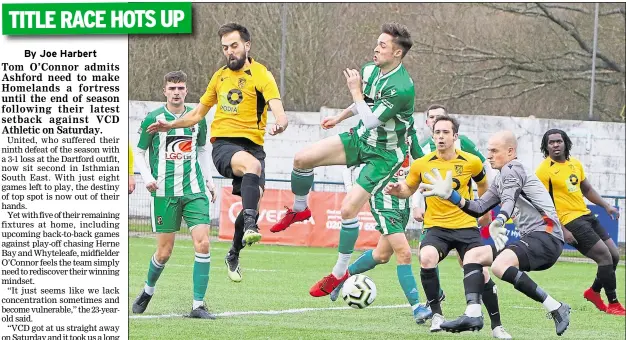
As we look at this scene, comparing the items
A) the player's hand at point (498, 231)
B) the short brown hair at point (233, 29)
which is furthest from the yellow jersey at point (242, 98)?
the player's hand at point (498, 231)

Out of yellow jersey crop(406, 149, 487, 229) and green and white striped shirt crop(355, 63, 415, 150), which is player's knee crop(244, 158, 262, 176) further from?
yellow jersey crop(406, 149, 487, 229)

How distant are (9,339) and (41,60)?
88.8 inches

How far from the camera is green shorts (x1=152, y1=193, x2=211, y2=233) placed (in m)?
12.3

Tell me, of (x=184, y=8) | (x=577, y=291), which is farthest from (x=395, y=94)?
(x=577, y=291)

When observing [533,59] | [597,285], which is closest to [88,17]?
[597,285]

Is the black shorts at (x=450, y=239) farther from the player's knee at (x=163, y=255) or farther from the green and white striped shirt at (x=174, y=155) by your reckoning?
the player's knee at (x=163, y=255)

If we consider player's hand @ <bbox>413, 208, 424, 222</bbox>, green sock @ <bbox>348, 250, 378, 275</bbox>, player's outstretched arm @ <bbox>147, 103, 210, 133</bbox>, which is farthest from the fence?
player's outstretched arm @ <bbox>147, 103, 210, 133</bbox>

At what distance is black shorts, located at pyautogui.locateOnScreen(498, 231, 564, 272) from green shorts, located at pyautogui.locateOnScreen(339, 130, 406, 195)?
139cm

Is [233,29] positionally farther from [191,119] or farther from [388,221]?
[388,221]

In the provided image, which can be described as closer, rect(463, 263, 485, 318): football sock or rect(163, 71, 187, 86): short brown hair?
rect(463, 263, 485, 318): football sock

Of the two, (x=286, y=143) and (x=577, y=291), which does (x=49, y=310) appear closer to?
(x=577, y=291)

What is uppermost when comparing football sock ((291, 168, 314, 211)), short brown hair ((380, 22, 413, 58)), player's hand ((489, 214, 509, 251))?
short brown hair ((380, 22, 413, 58))

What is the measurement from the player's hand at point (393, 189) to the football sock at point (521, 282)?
4.21ft

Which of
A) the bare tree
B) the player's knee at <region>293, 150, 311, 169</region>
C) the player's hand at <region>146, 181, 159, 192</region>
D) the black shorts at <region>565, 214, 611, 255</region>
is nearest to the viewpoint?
the player's knee at <region>293, 150, 311, 169</region>
